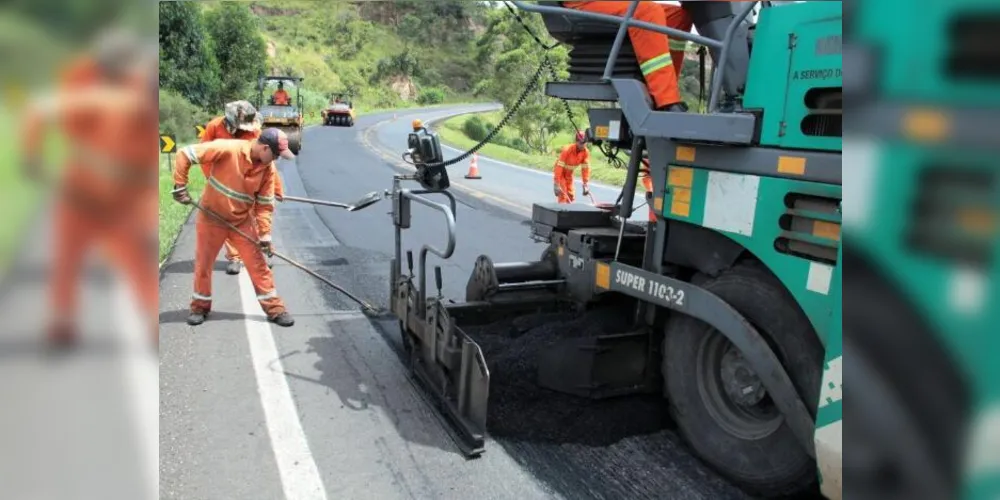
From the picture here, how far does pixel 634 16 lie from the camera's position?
3.69m

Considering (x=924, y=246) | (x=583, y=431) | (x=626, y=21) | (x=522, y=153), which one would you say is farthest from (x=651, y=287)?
(x=522, y=153)

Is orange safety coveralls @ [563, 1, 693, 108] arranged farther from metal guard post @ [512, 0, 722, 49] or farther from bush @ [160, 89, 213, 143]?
bush @ [160, 89, 213, 143]

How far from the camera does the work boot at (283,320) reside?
5.63 metres

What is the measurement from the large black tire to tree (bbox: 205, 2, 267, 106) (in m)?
21.0

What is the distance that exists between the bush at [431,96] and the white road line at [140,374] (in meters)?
59.2

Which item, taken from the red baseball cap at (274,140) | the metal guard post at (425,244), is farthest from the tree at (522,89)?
the metal guard post at (425,244)

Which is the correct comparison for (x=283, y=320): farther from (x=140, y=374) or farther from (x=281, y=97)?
(x=281, y=97)

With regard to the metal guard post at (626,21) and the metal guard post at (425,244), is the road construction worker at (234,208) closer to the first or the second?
the metal guard post at (425,244)

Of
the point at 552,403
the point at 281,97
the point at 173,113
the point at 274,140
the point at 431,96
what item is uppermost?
the point at 431,96

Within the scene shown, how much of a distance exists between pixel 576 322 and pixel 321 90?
53556 mm

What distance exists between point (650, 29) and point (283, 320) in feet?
12.0

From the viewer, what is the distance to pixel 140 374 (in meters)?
0.78

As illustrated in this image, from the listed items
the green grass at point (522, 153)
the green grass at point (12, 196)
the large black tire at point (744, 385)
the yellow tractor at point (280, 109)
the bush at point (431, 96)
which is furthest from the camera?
the bush at point (431, 96)

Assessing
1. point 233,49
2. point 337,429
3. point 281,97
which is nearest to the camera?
point 337,429
